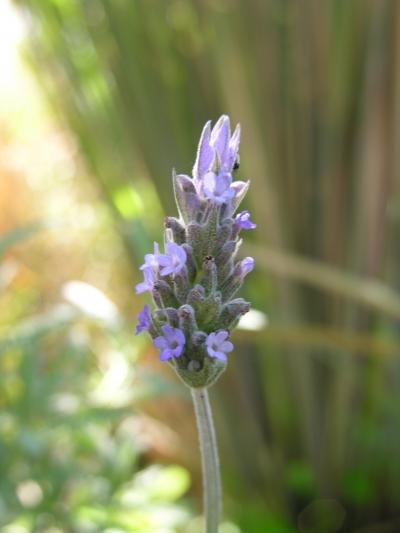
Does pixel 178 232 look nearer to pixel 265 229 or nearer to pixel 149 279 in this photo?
pixel 149 279

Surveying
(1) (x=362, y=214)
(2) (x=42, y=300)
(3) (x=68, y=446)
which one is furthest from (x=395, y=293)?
(2) (x=42, y=300)

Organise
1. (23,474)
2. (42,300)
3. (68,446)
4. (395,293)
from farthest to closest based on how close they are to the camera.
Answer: (42,300)
(395,293)
(68,446)
(23,474)

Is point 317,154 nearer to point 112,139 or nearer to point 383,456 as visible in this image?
point 112,139

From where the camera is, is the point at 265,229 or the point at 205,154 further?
the point at 265,229

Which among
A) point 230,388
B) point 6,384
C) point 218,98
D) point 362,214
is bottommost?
point 6,384

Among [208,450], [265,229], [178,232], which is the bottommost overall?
[208,450]

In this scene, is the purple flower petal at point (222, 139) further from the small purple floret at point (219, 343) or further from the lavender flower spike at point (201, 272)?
the small purple floret at point (219, 343)

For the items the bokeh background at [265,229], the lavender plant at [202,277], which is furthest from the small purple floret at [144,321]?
the bokeh background at [265,229]

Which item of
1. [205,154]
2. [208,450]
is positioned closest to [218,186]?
A: [205,154]
